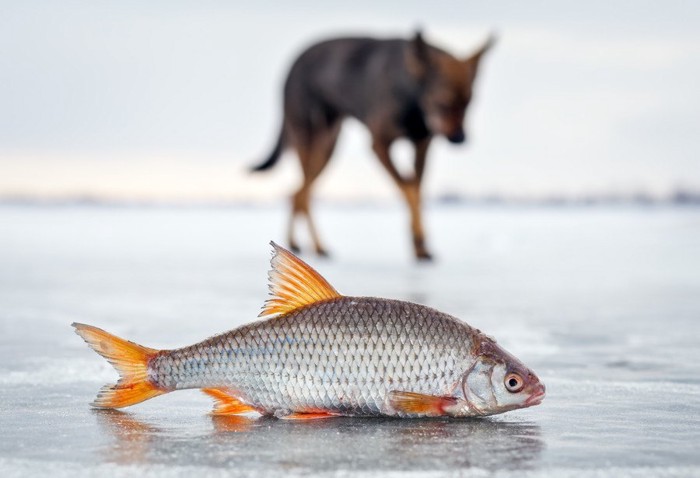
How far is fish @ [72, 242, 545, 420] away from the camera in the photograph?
2.64m

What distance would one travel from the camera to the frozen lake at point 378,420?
227 centimetres

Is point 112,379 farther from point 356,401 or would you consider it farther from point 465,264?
point 465,264

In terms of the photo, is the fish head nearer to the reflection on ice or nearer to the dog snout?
the reflection on ice

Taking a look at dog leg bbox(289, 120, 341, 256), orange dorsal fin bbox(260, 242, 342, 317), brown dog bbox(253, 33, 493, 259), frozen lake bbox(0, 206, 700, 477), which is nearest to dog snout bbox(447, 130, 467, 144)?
brown dog bbox(253, 33, 493, 259)

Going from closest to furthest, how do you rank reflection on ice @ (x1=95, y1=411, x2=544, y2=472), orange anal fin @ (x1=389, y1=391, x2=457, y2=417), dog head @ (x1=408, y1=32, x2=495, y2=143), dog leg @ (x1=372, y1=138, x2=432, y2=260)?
reflection on ice @ (x1=95, y1=411, x2=544, y2=472) → orange anal fin @ (x1=389, y1=391, x2=457, y2=417) → dog head @ (x1=408, y1=32, x2=495, y2=143) → dog leg @ (x1=372, y1=138, x2=432, y2=260)

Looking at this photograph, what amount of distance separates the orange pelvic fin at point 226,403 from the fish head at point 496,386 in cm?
50

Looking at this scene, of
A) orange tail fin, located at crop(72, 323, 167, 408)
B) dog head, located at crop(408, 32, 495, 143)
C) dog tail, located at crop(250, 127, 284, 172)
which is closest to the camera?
orange tail fin, located at crop(72, 323, 167, 408)

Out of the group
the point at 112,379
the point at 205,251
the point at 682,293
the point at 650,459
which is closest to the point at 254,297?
the point at 682,293

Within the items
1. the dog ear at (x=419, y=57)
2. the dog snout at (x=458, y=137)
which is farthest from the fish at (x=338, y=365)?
the dog ear at (x=419, y=57)

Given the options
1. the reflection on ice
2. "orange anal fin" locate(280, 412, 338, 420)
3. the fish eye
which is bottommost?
the reflection on ice

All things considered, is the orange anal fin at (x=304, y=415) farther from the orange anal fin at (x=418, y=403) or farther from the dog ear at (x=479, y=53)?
the dog ear at (x=479, y=53)

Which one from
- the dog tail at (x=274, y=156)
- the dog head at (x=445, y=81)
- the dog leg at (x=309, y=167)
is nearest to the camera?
the dog head at (x=445, y=81)

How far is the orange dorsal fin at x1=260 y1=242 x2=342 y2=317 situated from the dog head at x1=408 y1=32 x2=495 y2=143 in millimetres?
6386

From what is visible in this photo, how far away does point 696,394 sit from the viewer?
320 centimetres
